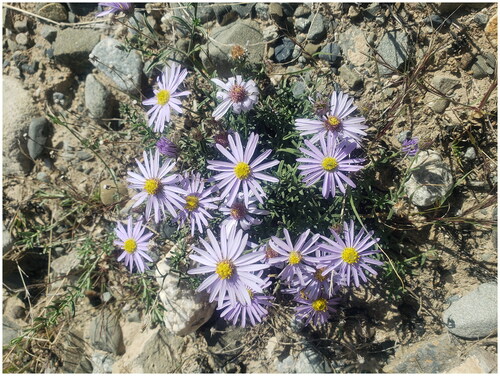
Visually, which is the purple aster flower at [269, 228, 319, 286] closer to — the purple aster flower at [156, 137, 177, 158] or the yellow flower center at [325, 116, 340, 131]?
the yellow flower center at [325, 116, 340, 131]

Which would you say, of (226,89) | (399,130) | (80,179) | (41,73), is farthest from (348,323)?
(41,73)

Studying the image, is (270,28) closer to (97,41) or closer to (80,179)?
(97,41)

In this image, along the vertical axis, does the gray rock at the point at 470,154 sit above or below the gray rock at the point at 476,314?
above

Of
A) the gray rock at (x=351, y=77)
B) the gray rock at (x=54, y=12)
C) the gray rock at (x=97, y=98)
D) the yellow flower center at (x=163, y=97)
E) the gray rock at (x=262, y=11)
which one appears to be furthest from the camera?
the gray rock at (x=54, y=12)

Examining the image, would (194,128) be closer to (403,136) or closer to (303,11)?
Result: (303,11)

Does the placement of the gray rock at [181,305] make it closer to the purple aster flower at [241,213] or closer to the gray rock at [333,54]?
the purple aster flower at [241,213]

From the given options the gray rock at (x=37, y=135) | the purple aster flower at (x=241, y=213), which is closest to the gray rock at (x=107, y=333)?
the gray rock at (x=37, y=135)

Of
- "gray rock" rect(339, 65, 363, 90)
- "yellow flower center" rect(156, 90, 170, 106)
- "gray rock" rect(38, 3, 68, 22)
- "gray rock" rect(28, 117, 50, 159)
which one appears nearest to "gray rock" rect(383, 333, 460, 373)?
"gray rock" rect(339, 65, 363, 90)

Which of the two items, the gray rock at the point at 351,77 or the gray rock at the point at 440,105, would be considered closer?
the gray rock at the point at 440,105
